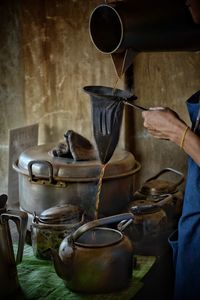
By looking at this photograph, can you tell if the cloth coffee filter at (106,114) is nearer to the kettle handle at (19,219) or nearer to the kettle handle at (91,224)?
the kettle handle at (91,224)

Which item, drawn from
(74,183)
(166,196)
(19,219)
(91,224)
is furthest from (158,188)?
(19,219)

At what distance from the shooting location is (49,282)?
6.33 feet

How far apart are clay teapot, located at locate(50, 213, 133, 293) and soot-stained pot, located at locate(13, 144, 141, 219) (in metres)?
0.47

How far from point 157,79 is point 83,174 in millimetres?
817

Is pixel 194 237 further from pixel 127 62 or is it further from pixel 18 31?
pixel 18 31

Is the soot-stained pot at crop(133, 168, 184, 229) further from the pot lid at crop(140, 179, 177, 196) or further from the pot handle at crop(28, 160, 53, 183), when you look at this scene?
the pot handle at crop(28, 160, 53, 183)

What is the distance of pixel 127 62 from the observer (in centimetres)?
204

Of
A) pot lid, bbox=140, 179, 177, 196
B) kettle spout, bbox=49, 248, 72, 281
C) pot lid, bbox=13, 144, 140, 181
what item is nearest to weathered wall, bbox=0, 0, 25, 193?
pot lid, bbox=13, 144, 140, 181

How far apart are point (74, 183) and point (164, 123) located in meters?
0.60

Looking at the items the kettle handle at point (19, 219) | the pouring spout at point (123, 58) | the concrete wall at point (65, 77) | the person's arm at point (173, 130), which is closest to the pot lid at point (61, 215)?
the kettle handle at point (19, 219)

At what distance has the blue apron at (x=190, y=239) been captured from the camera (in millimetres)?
1910

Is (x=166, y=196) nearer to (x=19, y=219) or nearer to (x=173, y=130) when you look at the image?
(x=173, y=130)

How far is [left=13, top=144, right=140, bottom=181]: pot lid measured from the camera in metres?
2.28

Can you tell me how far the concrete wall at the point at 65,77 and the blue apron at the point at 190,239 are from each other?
0.79 m
